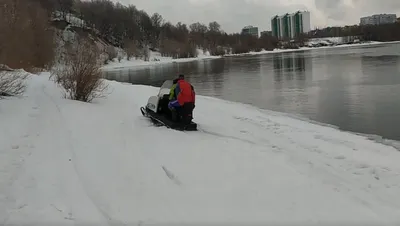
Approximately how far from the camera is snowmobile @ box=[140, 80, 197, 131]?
11203mm

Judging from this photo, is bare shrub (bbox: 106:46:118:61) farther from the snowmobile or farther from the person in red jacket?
the person in red jacket

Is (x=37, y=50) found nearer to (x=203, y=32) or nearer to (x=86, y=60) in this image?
(x=86, y=60)

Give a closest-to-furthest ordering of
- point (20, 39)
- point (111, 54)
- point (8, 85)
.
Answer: point (8, 85), point (20, 39), point (111, 54)

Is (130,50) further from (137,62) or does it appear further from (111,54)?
(111,54)

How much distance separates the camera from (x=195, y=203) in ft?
19.0

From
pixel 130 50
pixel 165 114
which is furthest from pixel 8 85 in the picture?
pixel 130 50

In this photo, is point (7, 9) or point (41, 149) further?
point (7, 9)

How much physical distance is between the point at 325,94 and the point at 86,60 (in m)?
12.1

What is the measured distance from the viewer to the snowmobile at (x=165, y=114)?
11.2 meters

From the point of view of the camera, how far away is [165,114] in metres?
12.1

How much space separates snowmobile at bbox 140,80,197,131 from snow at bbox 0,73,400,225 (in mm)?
421

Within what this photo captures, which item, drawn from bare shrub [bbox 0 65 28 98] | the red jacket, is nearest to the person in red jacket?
the red jacket

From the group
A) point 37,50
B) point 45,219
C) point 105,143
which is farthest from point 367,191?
point 37,50

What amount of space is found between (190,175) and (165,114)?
5229 mm
